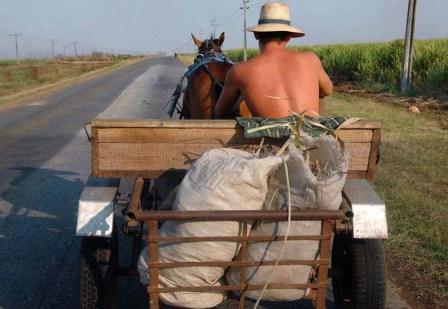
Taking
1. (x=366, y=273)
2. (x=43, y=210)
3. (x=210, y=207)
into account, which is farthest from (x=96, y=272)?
(x=43, y=210)

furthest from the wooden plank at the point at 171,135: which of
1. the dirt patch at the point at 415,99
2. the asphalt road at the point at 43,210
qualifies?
the dirt patch at the point at 415,99

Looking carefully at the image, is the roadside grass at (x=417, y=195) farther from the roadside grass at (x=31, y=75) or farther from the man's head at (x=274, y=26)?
the roadside grass at (x=31, y=75)

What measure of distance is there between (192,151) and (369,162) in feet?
3.28

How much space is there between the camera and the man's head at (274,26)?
148 inches

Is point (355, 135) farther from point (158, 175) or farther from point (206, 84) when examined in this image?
point (206, 84)

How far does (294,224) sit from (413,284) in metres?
2.14

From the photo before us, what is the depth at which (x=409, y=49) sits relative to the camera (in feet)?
66.0

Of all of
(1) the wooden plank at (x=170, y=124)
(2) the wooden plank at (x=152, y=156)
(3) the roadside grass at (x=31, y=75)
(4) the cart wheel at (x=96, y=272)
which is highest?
(1) the wooden plank at (x=170, y=124)

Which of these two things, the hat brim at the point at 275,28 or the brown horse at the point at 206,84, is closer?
the hat brim at the point at 275,28

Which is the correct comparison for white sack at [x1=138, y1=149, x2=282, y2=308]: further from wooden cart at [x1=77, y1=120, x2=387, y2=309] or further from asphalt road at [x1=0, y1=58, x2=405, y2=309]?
asphalt road at [x1=0, y1=58, x2=405, y2=309]

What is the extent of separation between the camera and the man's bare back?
11.9ft

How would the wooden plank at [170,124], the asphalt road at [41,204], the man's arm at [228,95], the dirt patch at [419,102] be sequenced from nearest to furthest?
1. the wooden plank at [170,124]
2. the man's arm at [228,95]
3. the asphalt road at [41,204]
4. the dirt patch at [419,102]

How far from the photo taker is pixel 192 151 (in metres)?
3.25

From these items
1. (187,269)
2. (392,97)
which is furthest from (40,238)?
(392,97)
